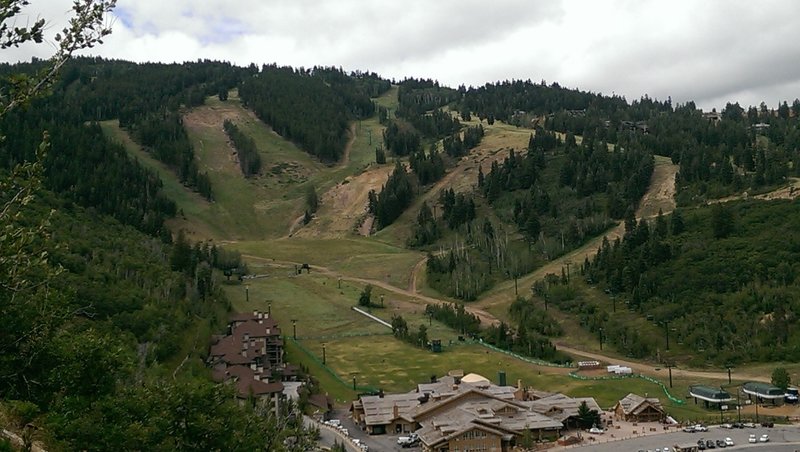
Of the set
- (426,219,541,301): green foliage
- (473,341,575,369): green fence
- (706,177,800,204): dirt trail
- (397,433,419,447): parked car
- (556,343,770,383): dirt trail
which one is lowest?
(397,433,419,447): parked car

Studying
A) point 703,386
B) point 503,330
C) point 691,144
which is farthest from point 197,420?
point 691,144

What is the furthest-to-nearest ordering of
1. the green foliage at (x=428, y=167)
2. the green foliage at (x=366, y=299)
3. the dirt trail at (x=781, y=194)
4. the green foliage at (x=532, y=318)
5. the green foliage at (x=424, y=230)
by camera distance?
the green foliage at (x=428, y=167)
the green foliage at (x=424, y=230)
the green foliage at (x=366, y=299)
the dirt trail at (x=781, y=194)
the green foliage at (x=532, y=318)

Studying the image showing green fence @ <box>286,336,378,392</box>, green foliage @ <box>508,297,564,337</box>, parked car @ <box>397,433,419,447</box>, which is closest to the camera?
parked car @ <box>397,433,419,447</box>

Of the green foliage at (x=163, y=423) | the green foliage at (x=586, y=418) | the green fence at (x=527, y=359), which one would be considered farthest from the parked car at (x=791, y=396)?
the green foliage at (x=163, y=423)

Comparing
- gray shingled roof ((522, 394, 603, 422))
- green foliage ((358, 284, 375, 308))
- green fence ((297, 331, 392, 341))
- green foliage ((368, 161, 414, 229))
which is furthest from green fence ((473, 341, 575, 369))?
green foliage ((368, 161, 414, 229))

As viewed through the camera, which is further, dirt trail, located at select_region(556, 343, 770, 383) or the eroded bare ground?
the eroded bare ground

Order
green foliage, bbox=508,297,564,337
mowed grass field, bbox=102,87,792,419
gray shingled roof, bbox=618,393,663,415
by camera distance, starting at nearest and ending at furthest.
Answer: gray shingled roof, bbox=618,393,663,415
mowed grass field, bbox=102,87,792,419
green foliage, bbox=508,297,564,337

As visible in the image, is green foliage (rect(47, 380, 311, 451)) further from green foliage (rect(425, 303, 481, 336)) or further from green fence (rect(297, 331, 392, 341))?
green foliage (rect(425, 303, 481, 336))

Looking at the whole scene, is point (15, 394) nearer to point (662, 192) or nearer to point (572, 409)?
point (572, 409)

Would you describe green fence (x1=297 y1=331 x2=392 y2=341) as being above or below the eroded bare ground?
below

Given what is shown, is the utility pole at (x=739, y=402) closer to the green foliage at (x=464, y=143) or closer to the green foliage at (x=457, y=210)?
the green foliage at (x=457, y=210)

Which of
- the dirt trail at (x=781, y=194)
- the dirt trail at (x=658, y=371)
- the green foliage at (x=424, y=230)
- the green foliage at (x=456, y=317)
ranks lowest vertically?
the dirt trail at (x=658, y=371)

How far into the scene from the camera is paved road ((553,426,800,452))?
163ft

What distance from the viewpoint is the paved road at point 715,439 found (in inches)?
1957
